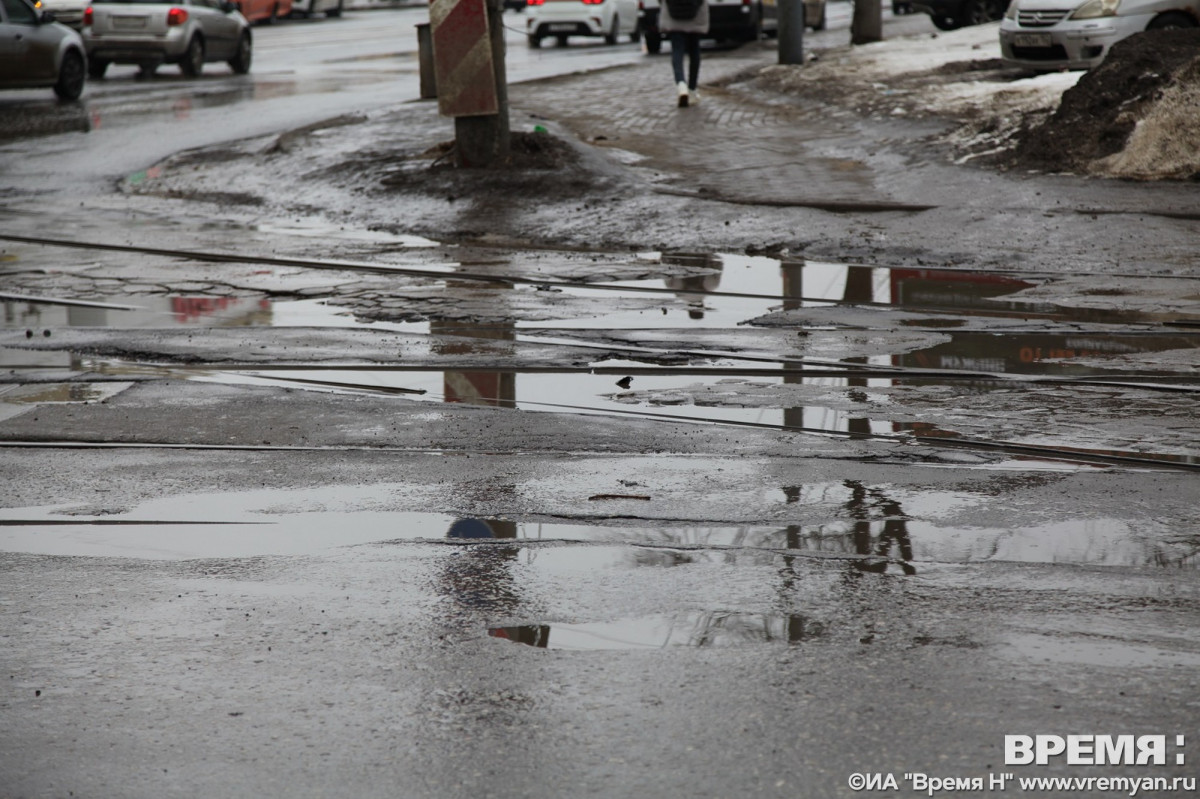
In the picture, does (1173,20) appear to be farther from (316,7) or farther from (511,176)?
(316,7)

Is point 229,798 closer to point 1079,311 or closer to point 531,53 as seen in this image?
point 1079,311

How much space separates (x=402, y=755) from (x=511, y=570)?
1.16 metres

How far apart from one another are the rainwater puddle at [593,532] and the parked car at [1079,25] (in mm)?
11884

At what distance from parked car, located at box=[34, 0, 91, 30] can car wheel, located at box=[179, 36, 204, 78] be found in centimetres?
376

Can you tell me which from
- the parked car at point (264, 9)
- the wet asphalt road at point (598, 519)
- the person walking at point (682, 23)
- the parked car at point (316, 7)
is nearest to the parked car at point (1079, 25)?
the person walking at point (682, 23)

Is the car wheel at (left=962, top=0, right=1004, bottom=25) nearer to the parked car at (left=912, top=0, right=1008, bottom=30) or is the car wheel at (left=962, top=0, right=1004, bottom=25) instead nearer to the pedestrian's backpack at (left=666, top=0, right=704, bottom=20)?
the parked car at (left=912, top=0, right=1008, bottom=30)

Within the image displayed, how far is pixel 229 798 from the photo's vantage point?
9.99ft

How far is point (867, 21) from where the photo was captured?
24469 millimetres

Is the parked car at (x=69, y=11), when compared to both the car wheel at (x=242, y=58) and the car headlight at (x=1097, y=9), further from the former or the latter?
the car headlight at (x=1097, y=9)

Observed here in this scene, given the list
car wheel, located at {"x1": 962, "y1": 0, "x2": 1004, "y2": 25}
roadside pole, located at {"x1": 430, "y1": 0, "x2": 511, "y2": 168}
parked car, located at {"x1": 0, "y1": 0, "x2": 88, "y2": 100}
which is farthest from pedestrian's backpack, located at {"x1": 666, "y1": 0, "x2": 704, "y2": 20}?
car wheel, located at {"x1": 962, "y1": 0, "x2": 1004, "y2": 25}

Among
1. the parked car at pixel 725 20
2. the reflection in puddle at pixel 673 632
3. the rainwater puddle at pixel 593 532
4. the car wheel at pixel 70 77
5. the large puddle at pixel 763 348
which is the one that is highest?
the parked car at pixel 725 20

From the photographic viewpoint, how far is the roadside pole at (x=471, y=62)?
1206 centimetres

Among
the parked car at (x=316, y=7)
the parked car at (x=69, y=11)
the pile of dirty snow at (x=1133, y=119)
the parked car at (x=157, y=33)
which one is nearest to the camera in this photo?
the pile of dirty snow at (x=1133, y=119)

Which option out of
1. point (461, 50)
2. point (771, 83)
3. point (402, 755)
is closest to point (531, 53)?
point (771, 83)
